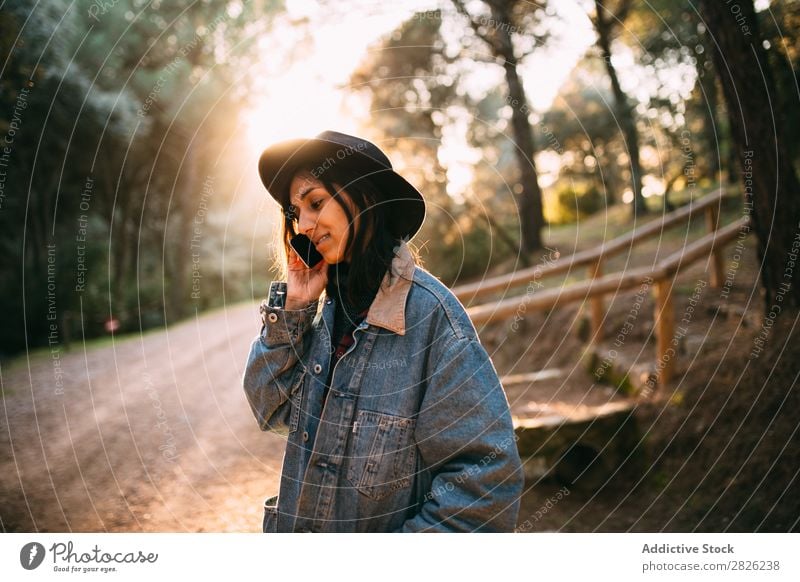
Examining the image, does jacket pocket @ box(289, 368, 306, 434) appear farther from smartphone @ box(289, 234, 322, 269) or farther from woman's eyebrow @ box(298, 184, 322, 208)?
woman's eyebrow @ box(298, 184, 322, 208)

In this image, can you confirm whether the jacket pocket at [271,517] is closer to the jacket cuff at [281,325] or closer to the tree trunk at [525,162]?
the jacket cuff at [281,325]

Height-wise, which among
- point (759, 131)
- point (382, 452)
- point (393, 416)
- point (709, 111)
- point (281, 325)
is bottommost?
point (382, 452)

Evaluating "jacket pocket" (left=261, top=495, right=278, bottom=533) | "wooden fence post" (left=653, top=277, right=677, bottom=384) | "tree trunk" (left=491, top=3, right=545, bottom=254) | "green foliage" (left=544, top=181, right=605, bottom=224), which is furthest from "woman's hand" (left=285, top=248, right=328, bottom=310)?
"green foliage" (left=544, top=181, right=605, bottom=224)

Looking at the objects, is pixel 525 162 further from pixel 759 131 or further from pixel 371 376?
pixel 371 376

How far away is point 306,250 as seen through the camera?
6.48ft

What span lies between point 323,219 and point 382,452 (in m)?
0.72

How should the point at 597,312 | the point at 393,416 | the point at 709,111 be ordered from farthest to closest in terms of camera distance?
the point at 709,111 → the point at 597,312 → the point at 393,416

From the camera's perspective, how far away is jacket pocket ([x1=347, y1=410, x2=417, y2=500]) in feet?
6.07

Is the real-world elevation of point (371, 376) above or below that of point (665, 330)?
above

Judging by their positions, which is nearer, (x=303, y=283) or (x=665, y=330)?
(x=303, y=283)

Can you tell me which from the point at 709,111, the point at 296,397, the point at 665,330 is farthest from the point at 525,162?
the point at 296,397

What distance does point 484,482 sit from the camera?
1.71 metres
